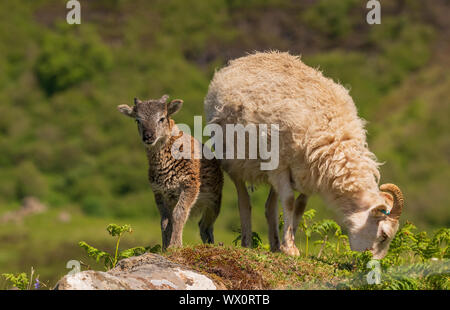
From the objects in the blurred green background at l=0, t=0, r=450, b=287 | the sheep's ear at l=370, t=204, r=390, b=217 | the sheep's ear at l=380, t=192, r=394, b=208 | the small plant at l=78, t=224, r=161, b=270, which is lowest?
the small plant at l=78, t=224, r=161, b=270

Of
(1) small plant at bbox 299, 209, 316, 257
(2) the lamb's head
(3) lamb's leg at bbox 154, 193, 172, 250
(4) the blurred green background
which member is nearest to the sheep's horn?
(1) small plant at bbox 299, 209, 316, 257

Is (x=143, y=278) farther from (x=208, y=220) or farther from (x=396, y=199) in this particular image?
(x=396, y=199)

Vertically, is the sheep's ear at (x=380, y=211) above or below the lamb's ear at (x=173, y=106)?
below

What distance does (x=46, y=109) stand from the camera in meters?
54.2

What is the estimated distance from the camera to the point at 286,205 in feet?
32.4

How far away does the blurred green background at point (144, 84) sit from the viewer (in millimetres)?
46375

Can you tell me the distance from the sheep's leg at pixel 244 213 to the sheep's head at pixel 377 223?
5.88 feet

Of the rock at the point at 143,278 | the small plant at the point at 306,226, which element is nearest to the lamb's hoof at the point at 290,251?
the small plant at the point at 306,226

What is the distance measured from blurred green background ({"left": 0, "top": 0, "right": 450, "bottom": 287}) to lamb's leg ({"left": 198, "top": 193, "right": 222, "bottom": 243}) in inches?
1203

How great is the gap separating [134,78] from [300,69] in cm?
4607

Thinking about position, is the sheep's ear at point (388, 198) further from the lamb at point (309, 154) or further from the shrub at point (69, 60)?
the shrub at point (69, 60)

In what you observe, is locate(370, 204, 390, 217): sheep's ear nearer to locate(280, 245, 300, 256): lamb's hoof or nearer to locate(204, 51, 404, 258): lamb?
locate(204, 51, 404, 258): lamb

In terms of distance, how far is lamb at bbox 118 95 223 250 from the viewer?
31.6 feet
